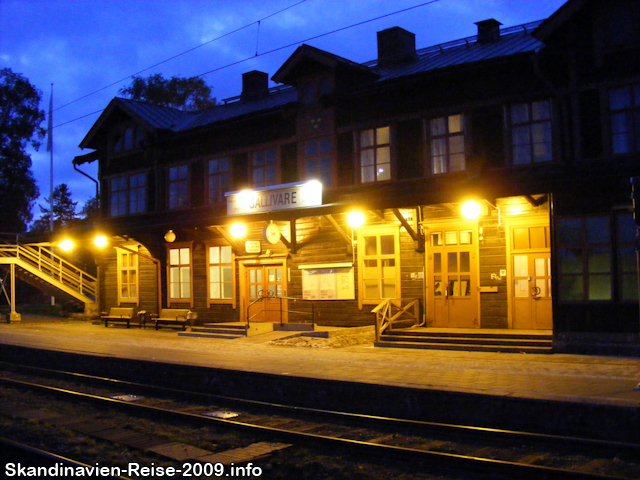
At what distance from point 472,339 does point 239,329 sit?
671 cm

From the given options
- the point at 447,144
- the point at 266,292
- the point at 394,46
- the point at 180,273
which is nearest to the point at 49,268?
the point at 180,273

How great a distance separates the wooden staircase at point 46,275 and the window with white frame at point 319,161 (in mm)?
11605

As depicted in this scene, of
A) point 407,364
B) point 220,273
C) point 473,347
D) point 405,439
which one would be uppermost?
point 220,273

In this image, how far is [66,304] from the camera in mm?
29344

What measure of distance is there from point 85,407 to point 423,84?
35.1 ft

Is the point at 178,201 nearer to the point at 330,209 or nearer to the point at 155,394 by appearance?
the point at 330,209

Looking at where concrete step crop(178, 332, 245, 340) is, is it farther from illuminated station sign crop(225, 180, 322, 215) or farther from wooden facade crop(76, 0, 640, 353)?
illuminated station sign crop(225, 180, 322, 215)

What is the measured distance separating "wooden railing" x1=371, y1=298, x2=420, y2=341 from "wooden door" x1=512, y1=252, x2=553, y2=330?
2.44 meters

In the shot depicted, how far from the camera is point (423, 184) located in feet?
55.4

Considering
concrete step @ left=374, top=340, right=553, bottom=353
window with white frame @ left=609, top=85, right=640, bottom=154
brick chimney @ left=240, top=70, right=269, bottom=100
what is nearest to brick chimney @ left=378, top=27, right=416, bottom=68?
brick chimney @ left=240, top=70, right=269, bottom=100

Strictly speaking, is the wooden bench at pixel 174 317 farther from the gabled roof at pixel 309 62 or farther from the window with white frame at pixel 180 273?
the gabled roof at pixel 309 62

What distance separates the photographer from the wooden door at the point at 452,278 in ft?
53.8

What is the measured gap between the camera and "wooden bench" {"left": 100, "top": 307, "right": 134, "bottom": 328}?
2341 cm

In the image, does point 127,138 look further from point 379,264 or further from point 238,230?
point 379,264
